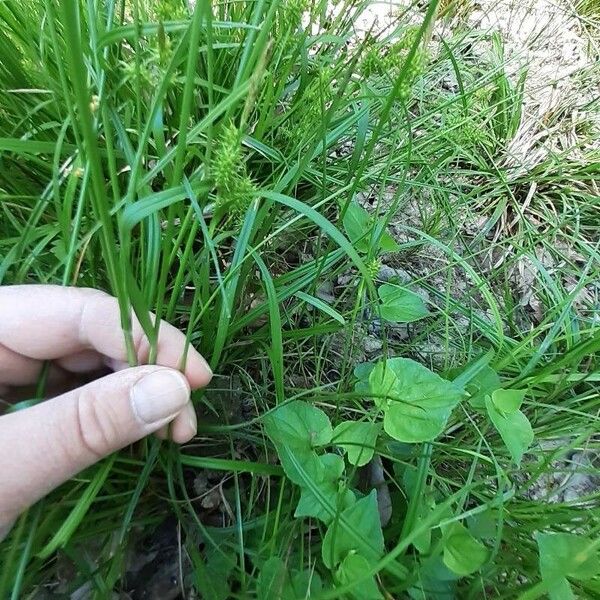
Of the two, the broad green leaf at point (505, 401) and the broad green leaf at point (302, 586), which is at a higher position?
the broad green leaf at point (505, 401)

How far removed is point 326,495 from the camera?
56cm

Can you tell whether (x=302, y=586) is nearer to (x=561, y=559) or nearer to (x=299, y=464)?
(x=299, y=464)

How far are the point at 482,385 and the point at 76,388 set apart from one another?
18.5 inches

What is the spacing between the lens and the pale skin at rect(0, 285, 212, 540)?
18.6 inches

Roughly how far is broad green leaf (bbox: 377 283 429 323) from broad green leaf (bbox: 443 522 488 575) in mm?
252

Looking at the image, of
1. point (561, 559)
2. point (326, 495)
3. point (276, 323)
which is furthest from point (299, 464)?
point (561, 559)

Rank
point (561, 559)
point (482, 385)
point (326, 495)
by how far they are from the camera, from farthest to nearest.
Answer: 1. point (482, 385)
2. point (326, 495)
3. point (561, 559)

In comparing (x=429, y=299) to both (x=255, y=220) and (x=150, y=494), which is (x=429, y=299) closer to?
(x=255, y=220)

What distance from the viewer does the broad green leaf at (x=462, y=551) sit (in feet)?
1.60

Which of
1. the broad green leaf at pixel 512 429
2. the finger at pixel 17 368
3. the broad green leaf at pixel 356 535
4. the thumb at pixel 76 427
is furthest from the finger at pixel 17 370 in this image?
the broad green leaf at pixel 512 429

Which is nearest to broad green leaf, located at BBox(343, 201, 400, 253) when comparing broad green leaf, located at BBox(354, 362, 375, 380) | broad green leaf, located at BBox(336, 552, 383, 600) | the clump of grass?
the clump of grass

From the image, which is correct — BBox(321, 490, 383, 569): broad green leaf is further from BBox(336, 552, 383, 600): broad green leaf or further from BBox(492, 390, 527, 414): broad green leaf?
BBox(492, 390, 527, 414): broad green leaf

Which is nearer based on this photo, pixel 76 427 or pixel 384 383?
pixel 76 427

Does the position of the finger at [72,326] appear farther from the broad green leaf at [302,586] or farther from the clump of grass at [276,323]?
the broad green leaf at [302,586]
